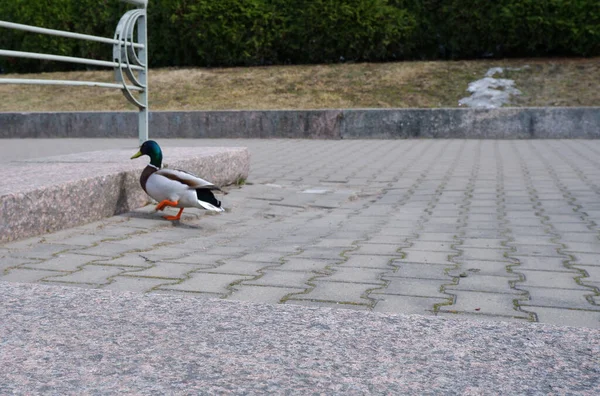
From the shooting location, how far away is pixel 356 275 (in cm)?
359

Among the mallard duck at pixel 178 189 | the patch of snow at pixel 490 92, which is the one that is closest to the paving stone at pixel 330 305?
the mallard duck at pixel 178 189

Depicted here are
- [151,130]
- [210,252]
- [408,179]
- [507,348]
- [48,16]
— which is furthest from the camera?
[48,16]

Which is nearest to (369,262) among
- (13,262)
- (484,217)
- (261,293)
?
(261,293)

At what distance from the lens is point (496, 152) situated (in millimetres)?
11219

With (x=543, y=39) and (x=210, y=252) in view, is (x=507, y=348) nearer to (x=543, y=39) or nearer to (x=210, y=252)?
(x=210, y=252)

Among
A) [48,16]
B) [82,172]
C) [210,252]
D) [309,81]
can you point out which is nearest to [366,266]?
[210,252]

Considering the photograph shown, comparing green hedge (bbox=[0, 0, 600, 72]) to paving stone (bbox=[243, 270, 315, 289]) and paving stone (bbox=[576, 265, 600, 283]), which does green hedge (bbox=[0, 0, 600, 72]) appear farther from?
paving stone (bbox=[243, 270, 315, 289])

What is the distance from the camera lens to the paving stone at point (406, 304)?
2.97 metres

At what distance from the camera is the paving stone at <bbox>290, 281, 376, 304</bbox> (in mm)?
3113

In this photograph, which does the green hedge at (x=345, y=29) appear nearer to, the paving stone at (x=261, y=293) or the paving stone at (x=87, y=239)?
the paving stone at (x=87, y=239)

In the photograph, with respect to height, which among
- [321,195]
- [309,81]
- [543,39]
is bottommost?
[321,195]

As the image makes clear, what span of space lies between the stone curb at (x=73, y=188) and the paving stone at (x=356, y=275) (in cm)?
170

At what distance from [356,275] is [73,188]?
192 centimetres

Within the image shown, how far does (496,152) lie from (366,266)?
310 inches
